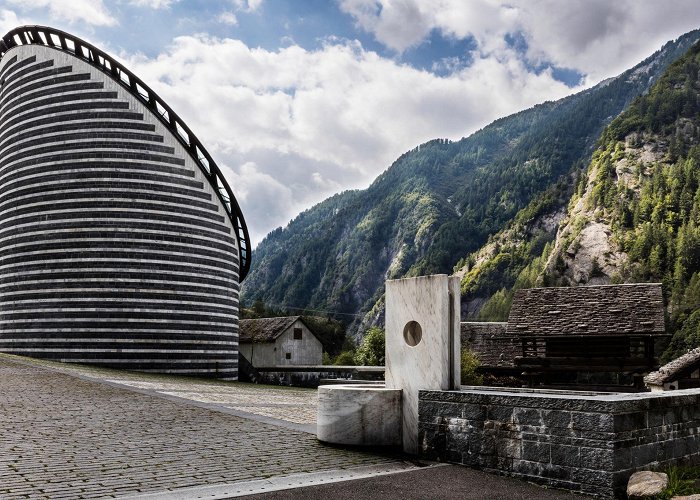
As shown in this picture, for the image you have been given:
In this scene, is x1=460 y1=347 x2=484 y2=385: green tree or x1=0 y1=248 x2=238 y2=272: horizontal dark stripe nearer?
x1=460 y1=347 x2=484 y2=385: green tree

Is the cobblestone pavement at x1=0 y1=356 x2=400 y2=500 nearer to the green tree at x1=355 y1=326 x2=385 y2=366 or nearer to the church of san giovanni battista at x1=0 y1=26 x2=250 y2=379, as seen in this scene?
the church of san giovanni battista at x1=0 y1=26 x2=250 y2=379

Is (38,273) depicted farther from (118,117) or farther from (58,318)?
(118,117)

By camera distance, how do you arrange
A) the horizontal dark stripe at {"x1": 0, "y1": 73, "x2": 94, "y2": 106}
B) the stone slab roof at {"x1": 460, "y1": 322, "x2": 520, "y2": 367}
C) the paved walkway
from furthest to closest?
the stone slab roof at {"x1": 460, "y1": 322, "x2": 520, "y2": 367}, the horizontal dark stripe at {"x1": 0, "y1": 73, "x2": 94, "y2": 106}, the paved walkway

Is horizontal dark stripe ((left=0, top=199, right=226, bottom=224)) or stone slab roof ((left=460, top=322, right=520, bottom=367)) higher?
horizontal dark stripe ((left=0, top=199, right=226, bottom=224))

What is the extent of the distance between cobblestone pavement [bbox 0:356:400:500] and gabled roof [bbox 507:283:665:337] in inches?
619

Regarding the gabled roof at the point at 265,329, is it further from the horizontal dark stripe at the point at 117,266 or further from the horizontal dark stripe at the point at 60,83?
the horizontal dark stripe at the point at 60,83

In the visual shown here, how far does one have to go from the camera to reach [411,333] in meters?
10.5

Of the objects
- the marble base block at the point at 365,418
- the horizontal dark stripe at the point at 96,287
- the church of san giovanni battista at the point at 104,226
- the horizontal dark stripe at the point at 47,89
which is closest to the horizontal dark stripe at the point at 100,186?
the church of san giovanni battista at the point at 104,226

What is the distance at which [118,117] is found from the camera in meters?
35.4

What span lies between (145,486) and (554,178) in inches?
7969

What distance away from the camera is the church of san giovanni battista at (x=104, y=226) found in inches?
1331

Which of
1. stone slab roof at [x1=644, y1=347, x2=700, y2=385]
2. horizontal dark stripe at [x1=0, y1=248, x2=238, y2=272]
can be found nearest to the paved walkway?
horizontal dark stripe at [x1=0, y1=248, x2=238, y2=272]

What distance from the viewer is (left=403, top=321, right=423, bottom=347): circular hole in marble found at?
34.0ft

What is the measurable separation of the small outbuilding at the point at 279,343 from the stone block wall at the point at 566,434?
44211 millimetres
